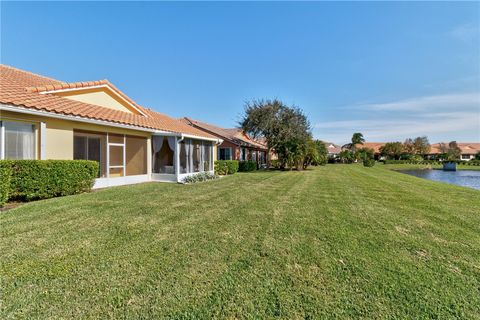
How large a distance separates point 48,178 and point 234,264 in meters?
7.39

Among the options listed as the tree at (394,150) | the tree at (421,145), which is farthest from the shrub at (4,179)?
the tree at (421,145)

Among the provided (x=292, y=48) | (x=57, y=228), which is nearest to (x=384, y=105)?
(x=292, y=48)

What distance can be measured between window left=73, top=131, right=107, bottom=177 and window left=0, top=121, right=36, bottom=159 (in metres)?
2.47

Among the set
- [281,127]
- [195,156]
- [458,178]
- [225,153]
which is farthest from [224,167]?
[458,178]

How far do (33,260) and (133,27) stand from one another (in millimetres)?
15136

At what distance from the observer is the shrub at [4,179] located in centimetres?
588

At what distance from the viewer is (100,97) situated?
40.8 ft

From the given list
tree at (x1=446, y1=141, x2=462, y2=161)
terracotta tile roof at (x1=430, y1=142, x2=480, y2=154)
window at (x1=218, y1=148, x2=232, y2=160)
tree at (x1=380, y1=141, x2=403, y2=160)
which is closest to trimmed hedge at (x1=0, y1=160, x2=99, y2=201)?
window at (x1=218, y1=148, x2=232, y2=160)

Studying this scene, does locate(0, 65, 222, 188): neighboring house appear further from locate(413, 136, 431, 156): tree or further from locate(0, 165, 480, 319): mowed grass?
locate(413, 136, 431, 156): tree

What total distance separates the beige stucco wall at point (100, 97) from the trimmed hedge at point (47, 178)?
4618 millimetres

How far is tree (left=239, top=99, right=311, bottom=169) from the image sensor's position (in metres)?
23.7

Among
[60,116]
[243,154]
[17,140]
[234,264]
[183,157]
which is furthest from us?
[243,154]

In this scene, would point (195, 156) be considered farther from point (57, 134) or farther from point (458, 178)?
point (458, 178)

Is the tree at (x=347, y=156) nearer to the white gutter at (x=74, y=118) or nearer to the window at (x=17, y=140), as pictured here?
the white gutter at (x=74, y=118)
